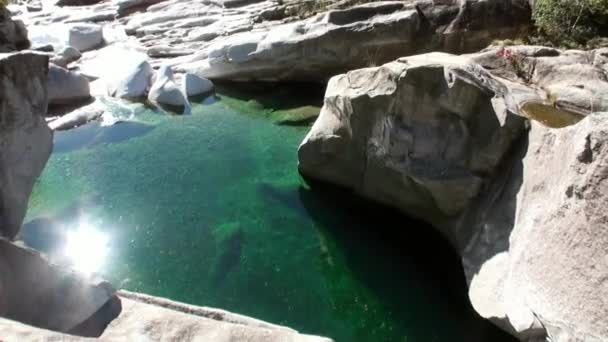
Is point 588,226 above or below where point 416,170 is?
above

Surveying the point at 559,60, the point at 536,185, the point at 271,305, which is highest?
the point at 559,60

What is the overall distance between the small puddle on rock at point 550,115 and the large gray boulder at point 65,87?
575 inches

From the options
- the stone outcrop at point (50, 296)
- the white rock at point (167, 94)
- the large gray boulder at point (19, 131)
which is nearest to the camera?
the stone outcrop at point (50, 296)

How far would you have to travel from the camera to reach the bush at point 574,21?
12.4m

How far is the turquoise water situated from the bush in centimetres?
752

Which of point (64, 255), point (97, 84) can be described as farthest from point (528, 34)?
point (97, 84)

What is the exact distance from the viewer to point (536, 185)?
6742 millimetres

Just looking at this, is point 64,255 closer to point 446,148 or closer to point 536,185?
point 446,148

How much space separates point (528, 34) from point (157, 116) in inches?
483

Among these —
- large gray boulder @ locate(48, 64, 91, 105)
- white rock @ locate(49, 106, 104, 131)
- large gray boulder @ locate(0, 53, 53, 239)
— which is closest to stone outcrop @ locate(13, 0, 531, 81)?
large gray boulder @ locate(48, 64, 91, 105)

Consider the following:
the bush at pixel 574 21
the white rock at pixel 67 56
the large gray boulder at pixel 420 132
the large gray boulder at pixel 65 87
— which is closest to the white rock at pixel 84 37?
the white rock at pixel 67 56

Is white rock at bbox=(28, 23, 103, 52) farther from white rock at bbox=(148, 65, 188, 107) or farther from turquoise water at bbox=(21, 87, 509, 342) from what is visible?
turquoise water at bbox=(21, 87, 509, 342)

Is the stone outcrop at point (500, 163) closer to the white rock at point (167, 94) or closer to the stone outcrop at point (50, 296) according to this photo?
the stone outcrop at point (50, 296)

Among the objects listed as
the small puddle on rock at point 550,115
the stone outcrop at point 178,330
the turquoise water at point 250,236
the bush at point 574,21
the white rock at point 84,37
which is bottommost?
the turquoise water at point 250,236
